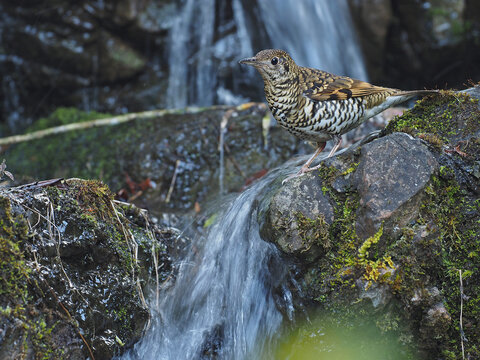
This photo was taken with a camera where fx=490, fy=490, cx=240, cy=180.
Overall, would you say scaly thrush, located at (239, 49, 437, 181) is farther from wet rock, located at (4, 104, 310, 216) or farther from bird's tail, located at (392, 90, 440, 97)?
wet rock, located at (4, 104, 310, 216)

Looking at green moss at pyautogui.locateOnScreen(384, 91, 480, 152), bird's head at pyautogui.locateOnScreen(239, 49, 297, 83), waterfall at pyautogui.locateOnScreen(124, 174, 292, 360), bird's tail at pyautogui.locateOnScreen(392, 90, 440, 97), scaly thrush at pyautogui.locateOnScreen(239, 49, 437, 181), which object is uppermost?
bird's head at pyautogui.locateOnScreen(239, 49, 297, 83)

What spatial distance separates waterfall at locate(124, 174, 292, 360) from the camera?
13.7 feet

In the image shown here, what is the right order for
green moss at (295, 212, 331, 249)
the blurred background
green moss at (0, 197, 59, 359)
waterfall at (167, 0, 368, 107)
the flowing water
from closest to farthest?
green moss at (0, 197, 59, 359), green moss at (295, 212, 331, 249), the flowing water, the blurred background, waterfall at (167, 0, 368, 107)

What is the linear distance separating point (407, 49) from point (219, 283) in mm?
7578

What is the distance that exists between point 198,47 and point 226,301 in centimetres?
692

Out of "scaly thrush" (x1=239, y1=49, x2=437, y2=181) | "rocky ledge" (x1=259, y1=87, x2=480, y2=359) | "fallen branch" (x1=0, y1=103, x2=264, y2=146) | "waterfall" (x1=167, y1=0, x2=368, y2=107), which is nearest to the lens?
"rocky ledge" (x1=259, y1=87, x2=480, y2=359)

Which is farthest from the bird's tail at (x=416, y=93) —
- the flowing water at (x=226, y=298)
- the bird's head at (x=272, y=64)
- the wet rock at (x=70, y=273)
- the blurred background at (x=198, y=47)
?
the blurred background at (x=198, y=47)

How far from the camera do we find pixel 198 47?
10.2 meters

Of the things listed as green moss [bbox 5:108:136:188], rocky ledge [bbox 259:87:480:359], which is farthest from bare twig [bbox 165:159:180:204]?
rocky ledge [bbox 259:87:480:359]

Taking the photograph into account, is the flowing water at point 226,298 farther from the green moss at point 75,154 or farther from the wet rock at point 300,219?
the green moss at point 75,154

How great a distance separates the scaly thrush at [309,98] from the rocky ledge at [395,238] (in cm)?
57

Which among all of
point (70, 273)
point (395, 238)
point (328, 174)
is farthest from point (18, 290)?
point (395, 238)

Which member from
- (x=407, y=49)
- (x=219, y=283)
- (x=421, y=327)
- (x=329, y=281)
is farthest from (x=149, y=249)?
(x=407, y=49)

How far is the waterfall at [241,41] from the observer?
389 inches
